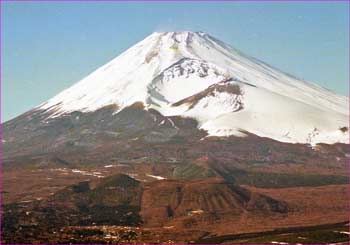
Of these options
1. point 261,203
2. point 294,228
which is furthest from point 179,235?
point 261,203

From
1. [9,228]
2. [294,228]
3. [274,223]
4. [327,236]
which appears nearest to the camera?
[327,236]

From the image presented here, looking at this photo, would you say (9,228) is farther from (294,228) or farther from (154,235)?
(294,228)

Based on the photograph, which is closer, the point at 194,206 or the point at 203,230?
the point at 203,230

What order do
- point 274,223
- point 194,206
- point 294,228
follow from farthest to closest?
point 194,206 < point 274,223 < point 294,228

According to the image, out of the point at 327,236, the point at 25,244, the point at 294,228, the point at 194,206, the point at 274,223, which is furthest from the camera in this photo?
the point at 194,206

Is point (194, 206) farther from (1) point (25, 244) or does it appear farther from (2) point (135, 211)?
(1) point (25, 244)

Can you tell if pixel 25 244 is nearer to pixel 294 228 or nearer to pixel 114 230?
pixel 114 230

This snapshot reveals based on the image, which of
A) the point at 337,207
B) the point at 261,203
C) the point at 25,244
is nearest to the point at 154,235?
the point at 25,244

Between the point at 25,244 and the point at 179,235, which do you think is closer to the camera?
the point at 25,244

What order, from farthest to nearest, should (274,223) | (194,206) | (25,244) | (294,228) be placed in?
1. (194,206)
2. (274,223)
3. (294,228)
4. (25,244)
